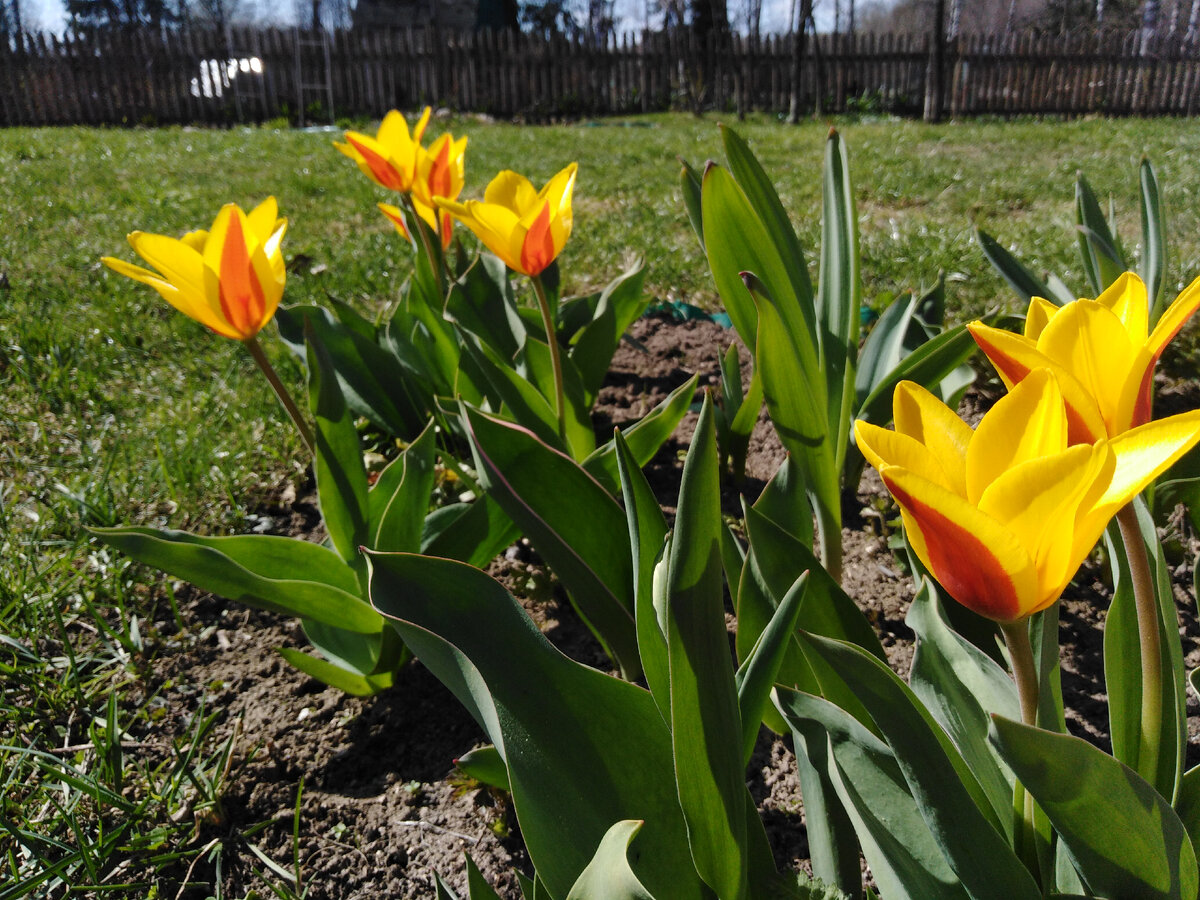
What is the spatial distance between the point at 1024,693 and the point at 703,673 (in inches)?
9.9

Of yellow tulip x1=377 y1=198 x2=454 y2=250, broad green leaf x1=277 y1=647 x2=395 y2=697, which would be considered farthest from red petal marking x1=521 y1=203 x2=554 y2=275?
broad green leaf x1=277 y1=647 x2=395 y2=697

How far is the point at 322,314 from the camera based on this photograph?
7.01ft

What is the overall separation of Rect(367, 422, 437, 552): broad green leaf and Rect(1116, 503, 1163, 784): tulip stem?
100cm

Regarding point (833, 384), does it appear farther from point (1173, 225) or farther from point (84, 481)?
point (1173, 225)

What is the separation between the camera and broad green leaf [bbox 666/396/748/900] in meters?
0.68

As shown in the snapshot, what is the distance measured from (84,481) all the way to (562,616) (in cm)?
139

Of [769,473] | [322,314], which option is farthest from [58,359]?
[769,473]

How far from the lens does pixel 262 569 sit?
1.36 m

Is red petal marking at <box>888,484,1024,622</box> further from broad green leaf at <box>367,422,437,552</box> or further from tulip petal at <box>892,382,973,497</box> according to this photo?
broad green leaf at <box>367,422,437,552</box>

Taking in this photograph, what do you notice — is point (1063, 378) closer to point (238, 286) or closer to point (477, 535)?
point (477, 535)

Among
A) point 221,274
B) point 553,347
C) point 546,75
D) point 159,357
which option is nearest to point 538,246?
point 553,347

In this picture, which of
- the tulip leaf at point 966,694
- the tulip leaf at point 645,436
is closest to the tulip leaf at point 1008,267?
the tulip leaf at point 645,436

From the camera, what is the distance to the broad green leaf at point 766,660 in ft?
2.44

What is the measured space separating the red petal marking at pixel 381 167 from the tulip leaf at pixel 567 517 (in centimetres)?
100
